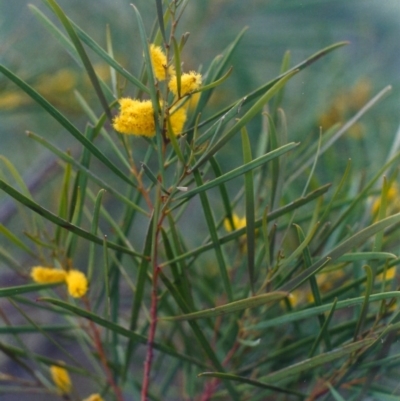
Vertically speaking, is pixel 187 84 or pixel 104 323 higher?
pixel 187 84

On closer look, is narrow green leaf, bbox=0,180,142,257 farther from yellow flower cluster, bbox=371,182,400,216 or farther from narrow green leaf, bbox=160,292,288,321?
yellow flower cluster, bbox=371,182,400,216

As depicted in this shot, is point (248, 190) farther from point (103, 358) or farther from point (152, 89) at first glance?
point (103, 358)

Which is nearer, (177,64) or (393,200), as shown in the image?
(177,64)

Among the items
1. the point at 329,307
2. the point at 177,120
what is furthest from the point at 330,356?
the point at 177,120

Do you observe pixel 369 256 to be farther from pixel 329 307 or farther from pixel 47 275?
pixel 47 275

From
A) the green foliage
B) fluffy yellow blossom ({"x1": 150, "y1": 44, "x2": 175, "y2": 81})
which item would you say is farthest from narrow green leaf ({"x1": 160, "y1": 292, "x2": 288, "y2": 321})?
fluffy yellow blossom ({"x1": 150, "y1": 44, "x2": 175, "y2": 81})

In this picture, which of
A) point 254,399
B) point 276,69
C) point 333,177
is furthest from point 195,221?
point 254,399

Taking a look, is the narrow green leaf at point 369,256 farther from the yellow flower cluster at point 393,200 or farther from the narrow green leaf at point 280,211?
the yellow flower cluster at point 393,200

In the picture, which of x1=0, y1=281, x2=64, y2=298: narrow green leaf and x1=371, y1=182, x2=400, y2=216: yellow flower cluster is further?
x1=371, y1=182, x2=400, y2=216: yellow flower cluster
